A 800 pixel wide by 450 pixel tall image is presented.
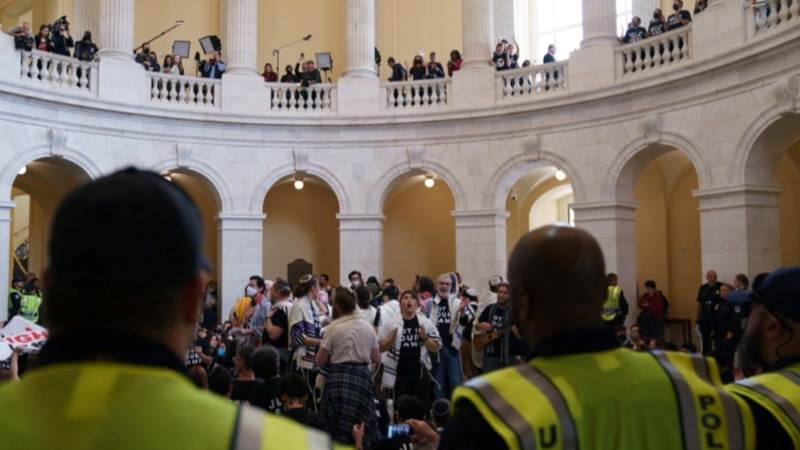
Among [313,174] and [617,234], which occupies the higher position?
[313,174]

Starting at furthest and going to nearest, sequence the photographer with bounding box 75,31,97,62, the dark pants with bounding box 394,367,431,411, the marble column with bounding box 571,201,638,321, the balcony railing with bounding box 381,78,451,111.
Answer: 1. the balcony railing with bounding box 381,78,451,111
2. the photographer with bounding box 75,31,97,62
3. the marble column with bounding box 571,201,638,321
4. the dark pants with bounding box 394,367,431,411

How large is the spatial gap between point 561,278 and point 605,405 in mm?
375

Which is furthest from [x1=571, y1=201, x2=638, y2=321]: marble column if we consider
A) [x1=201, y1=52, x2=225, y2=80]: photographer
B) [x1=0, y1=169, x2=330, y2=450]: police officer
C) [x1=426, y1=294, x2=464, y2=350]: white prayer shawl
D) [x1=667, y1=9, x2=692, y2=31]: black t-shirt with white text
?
[x1=0, y1=169, x2=330, y2=450]: police officer

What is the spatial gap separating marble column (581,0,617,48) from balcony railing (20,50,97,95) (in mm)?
11829

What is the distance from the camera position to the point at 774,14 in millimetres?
15688

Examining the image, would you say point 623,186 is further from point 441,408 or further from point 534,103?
point 441,408

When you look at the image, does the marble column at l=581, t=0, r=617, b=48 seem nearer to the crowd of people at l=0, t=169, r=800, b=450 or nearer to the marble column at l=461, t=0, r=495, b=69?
the marble column at l=461, t=0, r=495, b=69

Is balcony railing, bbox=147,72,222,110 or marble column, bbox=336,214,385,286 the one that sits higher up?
balcony railing, bbox=147,72,222,110

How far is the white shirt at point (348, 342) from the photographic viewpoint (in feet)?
26.2

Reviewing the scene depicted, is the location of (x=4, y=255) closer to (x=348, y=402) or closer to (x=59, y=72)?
(x=59, y=72)

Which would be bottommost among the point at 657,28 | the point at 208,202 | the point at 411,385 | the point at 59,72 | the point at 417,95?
the point at 411,385

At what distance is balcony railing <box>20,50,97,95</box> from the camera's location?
1922cm

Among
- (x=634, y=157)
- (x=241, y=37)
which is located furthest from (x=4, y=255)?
(x=634, y=157)

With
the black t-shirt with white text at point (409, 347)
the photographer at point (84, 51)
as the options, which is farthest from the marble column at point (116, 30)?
the black t-shirt with white text at point (409, 347)
